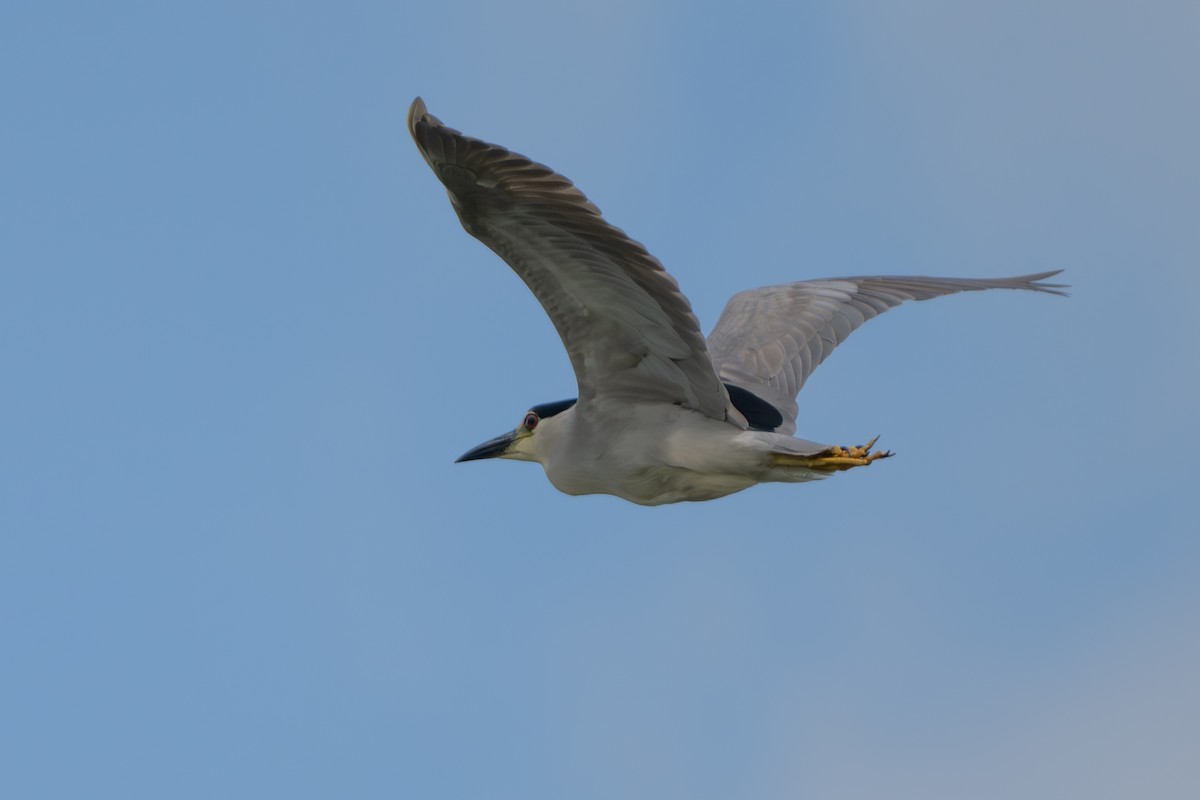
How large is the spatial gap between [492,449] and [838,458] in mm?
2849

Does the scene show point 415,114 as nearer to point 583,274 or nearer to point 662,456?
point 583,274

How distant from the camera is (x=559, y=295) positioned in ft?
28.6

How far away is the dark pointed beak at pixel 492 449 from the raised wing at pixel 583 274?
4.20ft

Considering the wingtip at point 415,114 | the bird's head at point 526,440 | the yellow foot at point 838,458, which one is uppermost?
the wingtip at point 415,114

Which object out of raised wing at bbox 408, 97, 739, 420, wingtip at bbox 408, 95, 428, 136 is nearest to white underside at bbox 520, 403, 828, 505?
raised wing at bbox 408, 97, 739, 420

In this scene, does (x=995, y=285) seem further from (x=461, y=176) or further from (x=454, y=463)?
(x=461, y=176)

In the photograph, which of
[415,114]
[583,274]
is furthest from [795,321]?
[415,114]

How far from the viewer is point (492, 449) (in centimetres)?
1083

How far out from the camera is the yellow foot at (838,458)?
886 centimetres

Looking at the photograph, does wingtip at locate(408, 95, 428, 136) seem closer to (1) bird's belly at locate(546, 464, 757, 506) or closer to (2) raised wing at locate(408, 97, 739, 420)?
(2) raised wing at locate(408, 97, 739, 420)

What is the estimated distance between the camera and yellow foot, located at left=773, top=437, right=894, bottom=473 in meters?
8.86

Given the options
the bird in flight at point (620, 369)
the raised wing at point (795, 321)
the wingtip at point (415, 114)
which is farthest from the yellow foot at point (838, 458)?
the wingtip at point (415, 114)

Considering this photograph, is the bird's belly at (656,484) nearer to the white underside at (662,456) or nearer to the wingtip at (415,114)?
the white underside at (662,456)

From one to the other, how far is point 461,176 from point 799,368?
4249 millimetres
